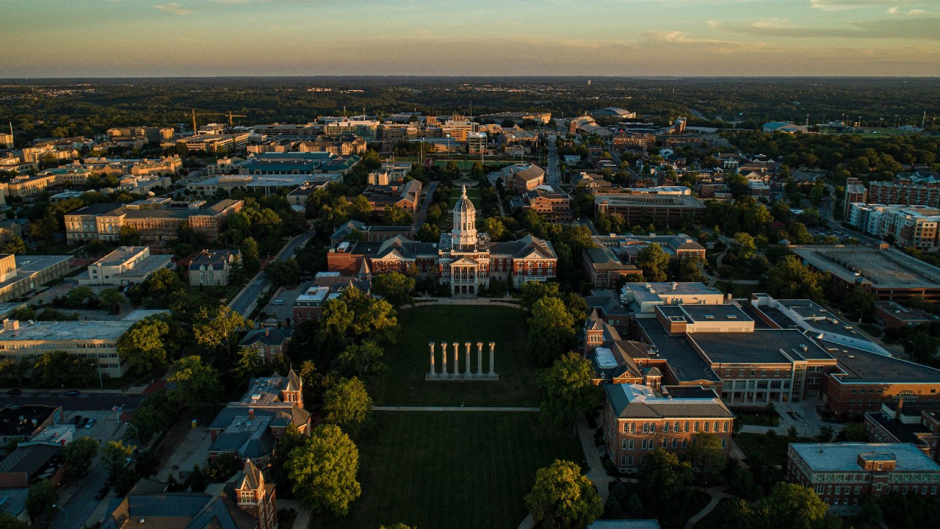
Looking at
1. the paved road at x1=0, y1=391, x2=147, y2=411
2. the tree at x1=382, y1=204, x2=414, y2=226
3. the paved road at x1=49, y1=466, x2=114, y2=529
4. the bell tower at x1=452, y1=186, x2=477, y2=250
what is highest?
the bell tower at x1=452, y1=186, x2=477, y2=250

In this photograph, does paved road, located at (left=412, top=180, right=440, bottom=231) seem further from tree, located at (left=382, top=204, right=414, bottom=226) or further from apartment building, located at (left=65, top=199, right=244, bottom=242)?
apartment building, located at (left=65, top=199, right=244, bottom=242)

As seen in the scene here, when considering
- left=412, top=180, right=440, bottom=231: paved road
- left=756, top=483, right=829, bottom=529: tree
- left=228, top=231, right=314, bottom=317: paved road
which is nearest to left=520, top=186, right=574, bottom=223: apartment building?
left=412, top=180, right=440, bottom=231: paved road

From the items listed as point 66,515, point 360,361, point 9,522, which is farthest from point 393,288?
point 9,522

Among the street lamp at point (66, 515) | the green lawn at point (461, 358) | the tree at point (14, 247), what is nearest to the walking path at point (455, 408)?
the green lawn at point (461, 358)

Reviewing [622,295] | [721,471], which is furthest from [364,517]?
[622,295]

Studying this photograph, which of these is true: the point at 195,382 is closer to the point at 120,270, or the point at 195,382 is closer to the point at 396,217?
the point at 120,270

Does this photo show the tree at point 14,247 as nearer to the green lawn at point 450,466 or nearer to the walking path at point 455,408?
the walking path at point 455,408
